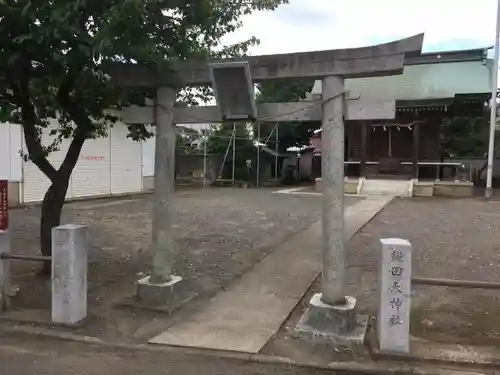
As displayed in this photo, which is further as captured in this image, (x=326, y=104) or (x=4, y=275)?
(x=4, y=275)

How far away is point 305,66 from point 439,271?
14.0ft

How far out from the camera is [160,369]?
430 centimetres

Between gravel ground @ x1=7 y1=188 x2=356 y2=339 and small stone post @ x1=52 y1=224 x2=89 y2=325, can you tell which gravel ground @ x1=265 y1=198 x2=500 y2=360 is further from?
small stone post @ x1=52 y1=224 x2=89 y2=325

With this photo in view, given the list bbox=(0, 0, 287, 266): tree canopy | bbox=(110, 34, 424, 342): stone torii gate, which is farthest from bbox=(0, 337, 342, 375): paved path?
bbox=(0, 0, 287, 266): tree canopy

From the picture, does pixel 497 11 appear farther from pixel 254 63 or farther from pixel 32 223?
pixel 32 223

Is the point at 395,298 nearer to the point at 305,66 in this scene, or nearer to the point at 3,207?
the point at 305,66

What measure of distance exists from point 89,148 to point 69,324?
50.7 feet

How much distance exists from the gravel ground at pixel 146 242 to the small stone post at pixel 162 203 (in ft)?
1.24

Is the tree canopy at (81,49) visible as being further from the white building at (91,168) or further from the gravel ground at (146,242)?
the white building at (91,168)

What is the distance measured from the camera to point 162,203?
590cm

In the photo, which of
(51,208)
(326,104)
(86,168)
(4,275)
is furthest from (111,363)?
(86,168)

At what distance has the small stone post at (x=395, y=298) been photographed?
14.9 feet

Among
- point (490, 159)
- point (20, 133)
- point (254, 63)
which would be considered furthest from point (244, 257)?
point (490, 159)

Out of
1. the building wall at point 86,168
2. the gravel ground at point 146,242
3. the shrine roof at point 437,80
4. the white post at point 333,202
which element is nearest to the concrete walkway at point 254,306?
the gravel ground at point 146,242
